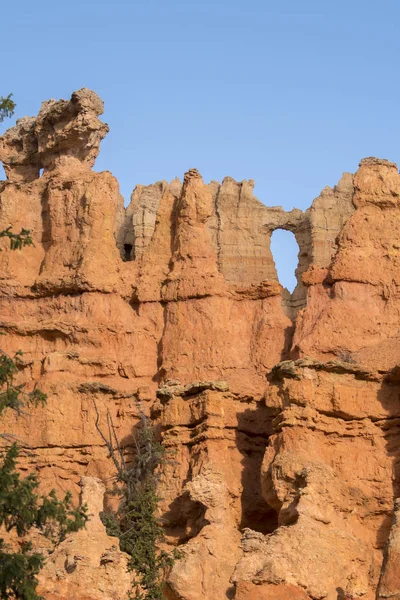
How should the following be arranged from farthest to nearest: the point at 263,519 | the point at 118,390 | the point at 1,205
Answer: the point at 1,205 < the point at 118,390 < the point at 263,519

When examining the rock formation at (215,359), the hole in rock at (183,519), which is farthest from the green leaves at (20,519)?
the hole in rock at (183,519)

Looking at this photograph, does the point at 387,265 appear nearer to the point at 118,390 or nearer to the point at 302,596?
the point at 118,390

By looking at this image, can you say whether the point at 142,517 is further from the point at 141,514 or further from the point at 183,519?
the point at 183,519

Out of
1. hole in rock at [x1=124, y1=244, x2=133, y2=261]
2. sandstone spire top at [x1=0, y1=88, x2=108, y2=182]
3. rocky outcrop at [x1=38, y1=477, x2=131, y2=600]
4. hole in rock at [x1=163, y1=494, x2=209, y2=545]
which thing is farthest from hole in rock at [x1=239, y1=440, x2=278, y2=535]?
sandstone spire top at [x1=0, y1=88, x2=108, y2=182]

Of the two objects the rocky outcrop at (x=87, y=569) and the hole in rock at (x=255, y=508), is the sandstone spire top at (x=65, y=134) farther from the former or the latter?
the rocky outcrop at (x=87, y=569)

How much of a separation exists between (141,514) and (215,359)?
613cm

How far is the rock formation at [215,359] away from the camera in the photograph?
33.2 metres

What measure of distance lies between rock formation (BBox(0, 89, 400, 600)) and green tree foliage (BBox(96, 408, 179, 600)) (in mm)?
380

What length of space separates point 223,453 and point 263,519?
1728 mm

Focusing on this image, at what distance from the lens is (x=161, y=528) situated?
35562mm

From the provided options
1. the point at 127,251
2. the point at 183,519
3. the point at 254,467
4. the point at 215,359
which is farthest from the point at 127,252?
the point at 183,519

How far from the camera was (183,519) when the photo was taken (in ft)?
120

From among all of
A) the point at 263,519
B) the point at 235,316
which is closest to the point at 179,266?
the point at 235,316

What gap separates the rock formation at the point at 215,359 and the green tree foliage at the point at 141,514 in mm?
380
